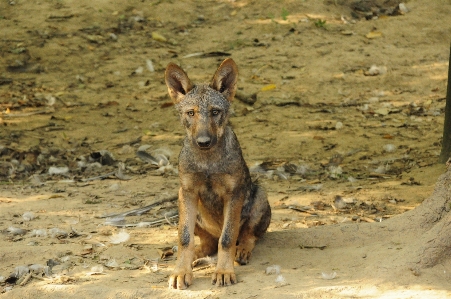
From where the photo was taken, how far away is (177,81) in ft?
20.5

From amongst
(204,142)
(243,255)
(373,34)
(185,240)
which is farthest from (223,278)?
(373,34)

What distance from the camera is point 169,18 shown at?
14.9 metres

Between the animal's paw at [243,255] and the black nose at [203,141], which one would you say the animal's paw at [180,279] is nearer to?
the animal's paw at [243,255]

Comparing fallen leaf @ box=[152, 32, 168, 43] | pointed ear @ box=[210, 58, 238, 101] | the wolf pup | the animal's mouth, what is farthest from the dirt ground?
pointed ear @ box=[210, 58, 238, 101]

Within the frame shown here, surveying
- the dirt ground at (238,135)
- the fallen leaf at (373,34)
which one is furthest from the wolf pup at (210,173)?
the fallen leaf at (373,34)

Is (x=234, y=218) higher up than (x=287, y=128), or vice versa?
(x=234, y=218)

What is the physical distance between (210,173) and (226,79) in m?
0.86

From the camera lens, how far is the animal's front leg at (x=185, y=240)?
5.75 m

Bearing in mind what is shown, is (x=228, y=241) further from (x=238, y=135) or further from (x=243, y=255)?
(x=238, y=135)

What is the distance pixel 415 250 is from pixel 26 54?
985 centimetres

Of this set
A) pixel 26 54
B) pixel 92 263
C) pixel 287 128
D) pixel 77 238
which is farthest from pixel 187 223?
pixel 26 54

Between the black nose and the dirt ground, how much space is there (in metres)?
1.14

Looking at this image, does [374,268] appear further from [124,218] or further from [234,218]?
[124,218]

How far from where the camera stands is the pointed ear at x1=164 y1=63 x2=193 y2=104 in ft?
20.2
